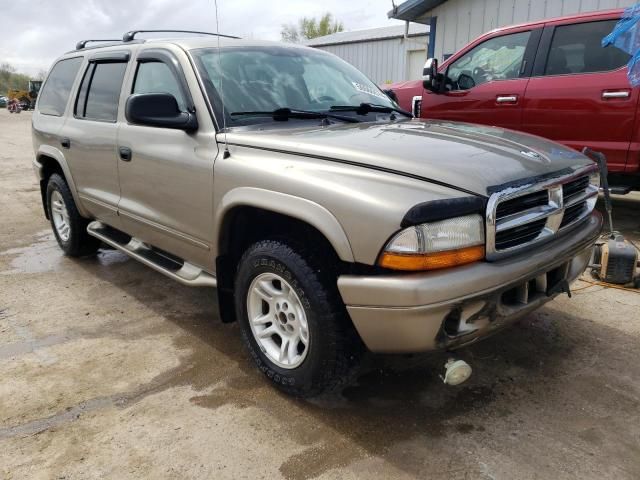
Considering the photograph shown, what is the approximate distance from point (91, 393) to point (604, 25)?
5549 mm

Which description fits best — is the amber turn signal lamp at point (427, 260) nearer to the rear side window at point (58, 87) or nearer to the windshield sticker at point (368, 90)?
the windshield sticker at point (368, 90)

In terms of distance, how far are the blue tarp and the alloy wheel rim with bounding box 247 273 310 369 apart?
4159 mm

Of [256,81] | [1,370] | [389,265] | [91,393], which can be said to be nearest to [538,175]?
[389,265]

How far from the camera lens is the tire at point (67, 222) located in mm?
4711

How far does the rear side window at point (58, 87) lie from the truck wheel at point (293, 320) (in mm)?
2925

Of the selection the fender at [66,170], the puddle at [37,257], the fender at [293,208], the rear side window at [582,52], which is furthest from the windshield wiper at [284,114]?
the rear side window at [582,52]

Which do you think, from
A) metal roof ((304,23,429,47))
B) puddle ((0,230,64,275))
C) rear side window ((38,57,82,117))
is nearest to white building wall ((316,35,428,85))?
metal roof ((304,23,429,47))

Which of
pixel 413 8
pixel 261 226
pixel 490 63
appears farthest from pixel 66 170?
pixel 413 8

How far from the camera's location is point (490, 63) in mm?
6078

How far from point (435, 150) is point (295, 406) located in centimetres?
140

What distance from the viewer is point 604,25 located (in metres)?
5.29

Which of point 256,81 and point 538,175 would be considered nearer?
point 538,175

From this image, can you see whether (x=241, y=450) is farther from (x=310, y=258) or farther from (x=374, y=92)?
(x=374, y=92)

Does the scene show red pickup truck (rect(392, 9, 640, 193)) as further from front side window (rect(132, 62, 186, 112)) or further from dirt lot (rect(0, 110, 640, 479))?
front side window (rect(132, 62, 186, 112))
